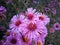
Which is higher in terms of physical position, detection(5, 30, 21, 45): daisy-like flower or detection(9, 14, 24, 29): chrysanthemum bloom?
detection(9, 14, 24, 29): chrysanthemum bloom

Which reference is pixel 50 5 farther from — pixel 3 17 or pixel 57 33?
pixel 3 17

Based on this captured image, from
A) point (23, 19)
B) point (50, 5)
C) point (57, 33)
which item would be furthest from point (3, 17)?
point (50, 5)

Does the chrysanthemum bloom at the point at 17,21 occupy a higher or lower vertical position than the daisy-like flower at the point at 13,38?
higher

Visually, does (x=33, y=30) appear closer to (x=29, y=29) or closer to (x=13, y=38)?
(x=29, y=29)

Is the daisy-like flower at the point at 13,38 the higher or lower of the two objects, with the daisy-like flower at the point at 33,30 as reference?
lower

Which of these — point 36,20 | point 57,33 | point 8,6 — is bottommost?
point 57,33

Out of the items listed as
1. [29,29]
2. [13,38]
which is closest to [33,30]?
[29,29]
